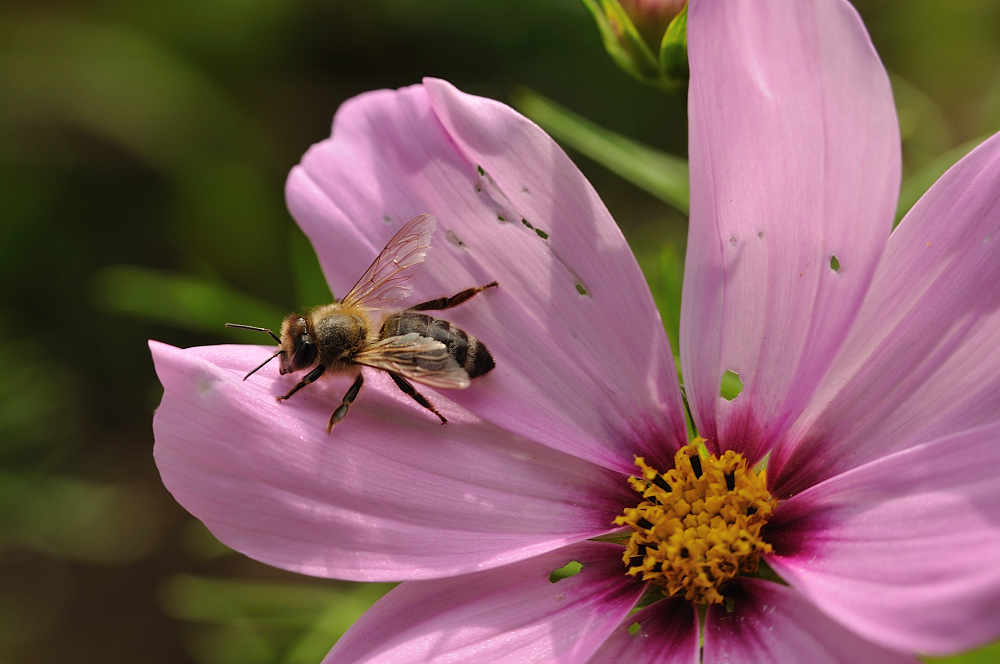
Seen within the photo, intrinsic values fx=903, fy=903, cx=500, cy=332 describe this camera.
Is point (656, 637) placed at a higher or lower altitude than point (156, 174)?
higher

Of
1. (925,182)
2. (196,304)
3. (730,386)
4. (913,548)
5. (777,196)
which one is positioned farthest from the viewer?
(196,304)

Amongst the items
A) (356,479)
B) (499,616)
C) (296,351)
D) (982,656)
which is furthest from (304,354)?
(982,656)

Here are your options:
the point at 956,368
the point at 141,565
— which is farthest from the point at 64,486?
the point at 956,368

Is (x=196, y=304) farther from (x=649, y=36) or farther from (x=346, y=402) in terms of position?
(x=649, y=36)

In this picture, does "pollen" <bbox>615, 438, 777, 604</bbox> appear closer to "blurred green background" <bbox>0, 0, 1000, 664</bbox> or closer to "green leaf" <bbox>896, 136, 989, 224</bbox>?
"green leaf" <bbox>896, 136, 989, 224</bbox>

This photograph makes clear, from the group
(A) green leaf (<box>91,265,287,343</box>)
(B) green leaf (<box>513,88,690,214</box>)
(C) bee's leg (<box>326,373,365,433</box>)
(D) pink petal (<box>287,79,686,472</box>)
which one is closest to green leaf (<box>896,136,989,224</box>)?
(B) green leaf (<box>513,88,690,214</box>)

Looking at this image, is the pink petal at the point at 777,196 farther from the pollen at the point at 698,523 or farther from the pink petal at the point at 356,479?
the pink petal at the point at 356,479
